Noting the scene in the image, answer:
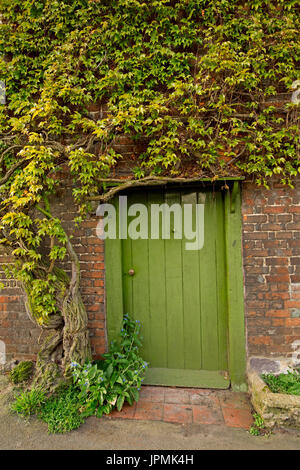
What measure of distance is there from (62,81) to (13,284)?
223cm

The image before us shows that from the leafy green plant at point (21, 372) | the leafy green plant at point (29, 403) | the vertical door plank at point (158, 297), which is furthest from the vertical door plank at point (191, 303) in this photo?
the leafy green plant at point (21, 372)

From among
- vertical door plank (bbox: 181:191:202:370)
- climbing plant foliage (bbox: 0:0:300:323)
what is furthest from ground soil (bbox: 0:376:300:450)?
climbing plant foliage (bbox: 0:0:300:323)

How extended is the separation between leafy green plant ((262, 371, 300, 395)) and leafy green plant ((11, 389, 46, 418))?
6.66ft

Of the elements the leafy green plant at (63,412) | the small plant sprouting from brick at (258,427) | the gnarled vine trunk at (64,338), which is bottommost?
the small plant sprouting from brick at (258,427)

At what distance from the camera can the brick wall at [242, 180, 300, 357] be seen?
8.84ft

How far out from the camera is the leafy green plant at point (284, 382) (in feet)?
7.67

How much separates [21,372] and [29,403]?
→ 47cm

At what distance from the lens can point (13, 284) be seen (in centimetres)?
308

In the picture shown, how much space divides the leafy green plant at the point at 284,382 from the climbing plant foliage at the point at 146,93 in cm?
185

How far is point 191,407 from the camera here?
254cm

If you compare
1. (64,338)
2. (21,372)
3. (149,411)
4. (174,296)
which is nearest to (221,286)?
(174,296)

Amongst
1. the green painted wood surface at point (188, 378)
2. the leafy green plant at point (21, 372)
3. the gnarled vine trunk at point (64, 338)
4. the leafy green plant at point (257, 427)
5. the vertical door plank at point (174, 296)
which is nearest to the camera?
the leafy green plant at point (257, 427)

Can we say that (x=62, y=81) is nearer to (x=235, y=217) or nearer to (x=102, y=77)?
(x=102, y=77)

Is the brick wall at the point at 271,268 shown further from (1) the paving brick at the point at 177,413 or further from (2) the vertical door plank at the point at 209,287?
(1) the paving brick at the point at 177,413
